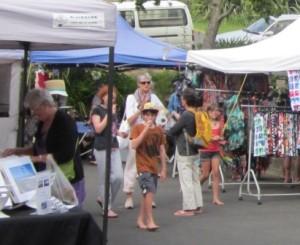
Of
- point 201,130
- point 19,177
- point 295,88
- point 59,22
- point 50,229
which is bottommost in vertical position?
point 50,229

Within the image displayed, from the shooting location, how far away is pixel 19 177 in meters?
5.80

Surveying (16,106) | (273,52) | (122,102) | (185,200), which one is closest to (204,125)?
(185,200)

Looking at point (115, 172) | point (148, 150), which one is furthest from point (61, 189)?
point (115, 172)

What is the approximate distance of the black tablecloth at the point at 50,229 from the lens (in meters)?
5.43

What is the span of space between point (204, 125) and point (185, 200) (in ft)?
3.23

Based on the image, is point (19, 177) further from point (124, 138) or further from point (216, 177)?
point (216, 177)

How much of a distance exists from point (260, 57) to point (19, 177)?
6237mm

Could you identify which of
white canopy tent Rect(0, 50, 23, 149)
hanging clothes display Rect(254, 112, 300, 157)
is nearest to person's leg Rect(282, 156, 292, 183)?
hanging clothes display Rect(254, 112, 300, 157)

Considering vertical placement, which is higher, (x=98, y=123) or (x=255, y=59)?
(x=255, y=59)

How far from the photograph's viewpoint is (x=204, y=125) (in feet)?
34.2

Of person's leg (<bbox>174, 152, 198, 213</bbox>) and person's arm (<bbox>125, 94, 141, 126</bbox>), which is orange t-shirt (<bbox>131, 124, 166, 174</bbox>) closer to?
person's leg (<bbox>174, 152, 198, 213</bbox>)

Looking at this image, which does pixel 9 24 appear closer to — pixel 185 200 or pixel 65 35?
pixel 65 35

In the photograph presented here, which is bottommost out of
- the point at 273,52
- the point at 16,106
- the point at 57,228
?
the point at 57,228

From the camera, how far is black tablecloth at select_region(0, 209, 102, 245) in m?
5.43
